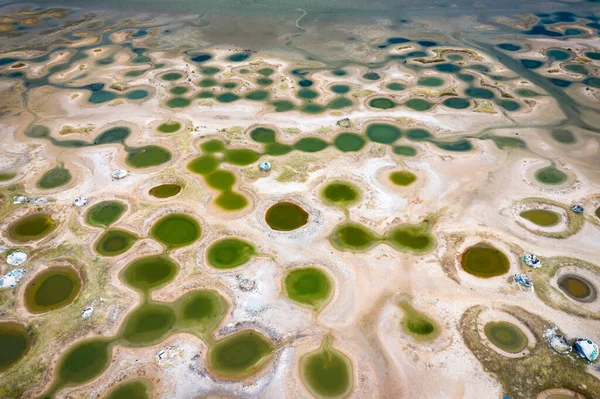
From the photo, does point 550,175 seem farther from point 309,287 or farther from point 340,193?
point 309,287

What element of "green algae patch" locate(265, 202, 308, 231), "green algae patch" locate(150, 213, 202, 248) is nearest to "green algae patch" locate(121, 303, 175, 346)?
"green algae patch" locate(150, 213, 202, 248)

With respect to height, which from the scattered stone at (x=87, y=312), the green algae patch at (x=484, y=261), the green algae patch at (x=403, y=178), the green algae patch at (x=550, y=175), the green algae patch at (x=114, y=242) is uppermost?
the green algae patch at (x=550, y=175)

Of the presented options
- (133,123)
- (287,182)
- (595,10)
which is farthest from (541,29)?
(133,123)

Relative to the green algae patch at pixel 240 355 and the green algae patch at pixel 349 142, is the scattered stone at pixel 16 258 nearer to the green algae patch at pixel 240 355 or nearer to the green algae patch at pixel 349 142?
the green algae patch at pixel 240 355

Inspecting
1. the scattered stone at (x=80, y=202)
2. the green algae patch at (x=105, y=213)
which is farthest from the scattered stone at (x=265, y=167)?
the scattered stone at (x=80, y=202)

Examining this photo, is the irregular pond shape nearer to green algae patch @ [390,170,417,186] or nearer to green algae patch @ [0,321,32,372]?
green algae patch @ [390,170,417,186]

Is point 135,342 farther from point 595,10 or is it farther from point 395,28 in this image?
point 595,10
